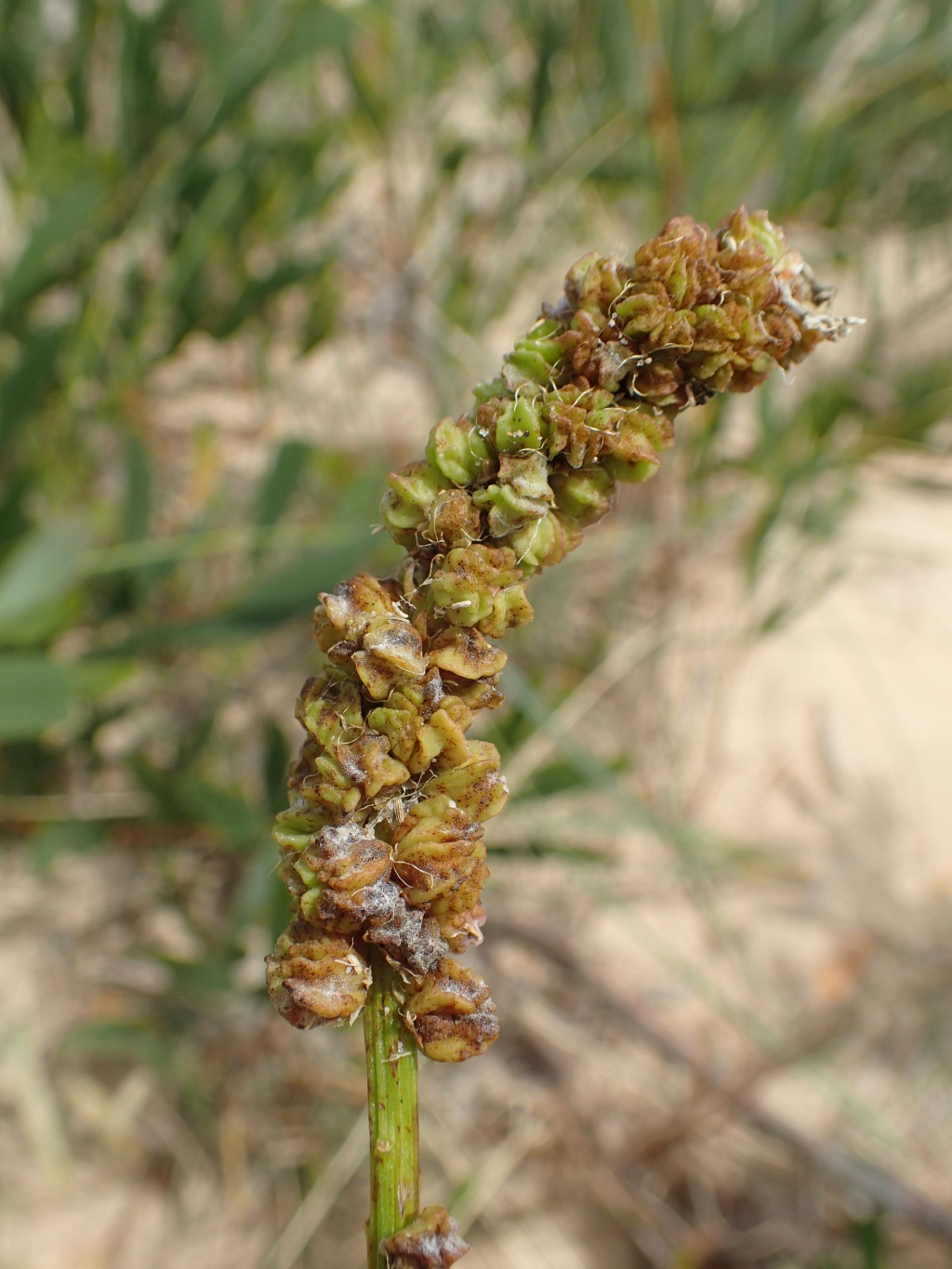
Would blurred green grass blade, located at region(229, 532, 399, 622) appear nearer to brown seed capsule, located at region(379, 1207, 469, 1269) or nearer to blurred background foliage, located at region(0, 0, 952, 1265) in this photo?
blurred background foliage, located at region(0, 0, 952, 1265)

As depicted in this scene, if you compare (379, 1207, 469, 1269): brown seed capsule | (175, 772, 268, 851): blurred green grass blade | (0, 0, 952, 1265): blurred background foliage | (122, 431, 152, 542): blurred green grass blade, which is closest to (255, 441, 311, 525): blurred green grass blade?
(0, 0, 952, 1265): blurred background foliage

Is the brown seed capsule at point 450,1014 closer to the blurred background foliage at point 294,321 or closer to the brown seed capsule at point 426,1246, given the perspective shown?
the brown seed capsule at point 426,1246

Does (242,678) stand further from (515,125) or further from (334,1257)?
(515,125)

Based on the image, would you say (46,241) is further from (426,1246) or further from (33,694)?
(426,1246)

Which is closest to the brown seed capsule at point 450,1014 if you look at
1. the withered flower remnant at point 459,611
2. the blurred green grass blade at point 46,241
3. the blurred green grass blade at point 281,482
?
the withered flower remnant at point 459,611

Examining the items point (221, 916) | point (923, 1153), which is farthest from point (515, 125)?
point (923, 1153)
